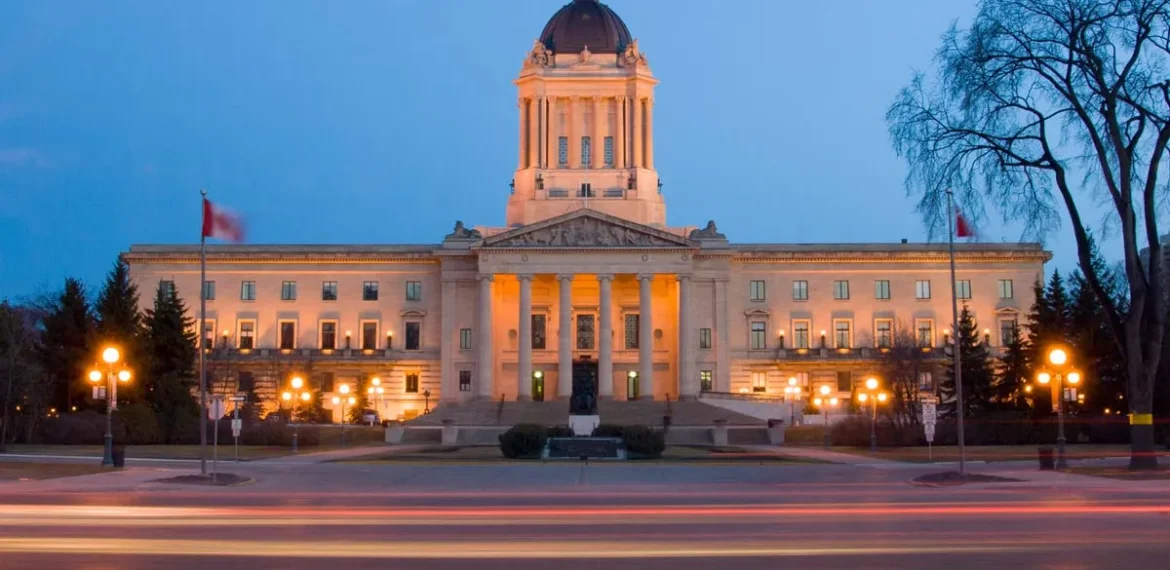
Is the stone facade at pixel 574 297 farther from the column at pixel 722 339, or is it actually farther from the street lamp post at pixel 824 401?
the street lamp post at pixel 824 401

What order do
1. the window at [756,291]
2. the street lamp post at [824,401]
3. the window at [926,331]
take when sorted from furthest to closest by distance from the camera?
1. the window at [756,291]
2. the window at [926,331]
3. the street lamp post at [824,401]

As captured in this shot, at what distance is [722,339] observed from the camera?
337 ft

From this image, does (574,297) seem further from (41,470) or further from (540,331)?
(41,470)

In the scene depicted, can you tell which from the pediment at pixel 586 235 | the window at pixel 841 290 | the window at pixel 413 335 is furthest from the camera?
the window at pixel 841 290

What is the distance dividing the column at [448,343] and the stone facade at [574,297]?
110 millimetres

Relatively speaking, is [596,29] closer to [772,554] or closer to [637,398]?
[637,398]

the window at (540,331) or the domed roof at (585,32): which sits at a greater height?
the domed roof at (585,32)

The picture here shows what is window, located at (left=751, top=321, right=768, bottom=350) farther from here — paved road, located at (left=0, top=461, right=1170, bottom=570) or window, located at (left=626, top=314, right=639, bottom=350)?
paved road, located at (left=0, top=461, right=1170, bottom=570)

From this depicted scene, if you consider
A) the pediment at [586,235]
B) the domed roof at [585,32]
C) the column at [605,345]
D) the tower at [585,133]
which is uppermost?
the domed roof at [585,32]

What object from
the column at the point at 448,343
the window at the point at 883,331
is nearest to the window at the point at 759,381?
the window at the point at 883,331

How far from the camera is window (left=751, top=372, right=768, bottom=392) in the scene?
342ft

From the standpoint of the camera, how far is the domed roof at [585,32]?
110000mm

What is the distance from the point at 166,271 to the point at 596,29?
4023 cm

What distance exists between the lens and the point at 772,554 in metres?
20.0
